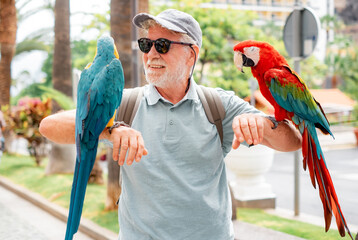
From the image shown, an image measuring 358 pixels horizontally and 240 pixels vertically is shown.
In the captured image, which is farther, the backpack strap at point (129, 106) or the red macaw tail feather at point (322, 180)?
the backpack strap at point (129, 106)

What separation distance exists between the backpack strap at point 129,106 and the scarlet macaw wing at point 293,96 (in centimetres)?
56

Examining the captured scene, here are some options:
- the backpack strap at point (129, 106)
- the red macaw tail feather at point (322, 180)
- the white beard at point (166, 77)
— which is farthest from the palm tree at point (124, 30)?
the red macaw tail feather at point (322, 180)

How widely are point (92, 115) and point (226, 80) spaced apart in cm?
1493

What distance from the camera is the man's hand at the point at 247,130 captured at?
4.57ft

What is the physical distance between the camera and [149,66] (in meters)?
1.73

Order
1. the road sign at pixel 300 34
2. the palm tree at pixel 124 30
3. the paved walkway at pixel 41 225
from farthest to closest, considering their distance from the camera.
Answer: the road sign at pixel 300 34, the palm tree at pixel 124 30, the paved walkway at pixel 41 225

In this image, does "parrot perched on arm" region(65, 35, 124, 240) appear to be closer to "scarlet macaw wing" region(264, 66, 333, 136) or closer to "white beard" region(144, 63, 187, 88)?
"white beard" region(144, 63, 187, 88)

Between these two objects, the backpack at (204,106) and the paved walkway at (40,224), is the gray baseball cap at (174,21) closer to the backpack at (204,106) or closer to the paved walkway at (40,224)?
the backpack at (204,106)

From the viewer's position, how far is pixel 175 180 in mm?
1754

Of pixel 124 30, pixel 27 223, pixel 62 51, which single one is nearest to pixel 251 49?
pixel 124 30

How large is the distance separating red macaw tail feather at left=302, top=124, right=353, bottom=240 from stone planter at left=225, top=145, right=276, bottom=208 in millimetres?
4035

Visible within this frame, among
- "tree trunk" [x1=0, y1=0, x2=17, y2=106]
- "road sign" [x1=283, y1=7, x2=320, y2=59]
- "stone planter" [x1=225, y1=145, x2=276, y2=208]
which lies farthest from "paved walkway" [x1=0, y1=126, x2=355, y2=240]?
"tree trunk" [x1=0, y1=0, x2=17, y2=106]

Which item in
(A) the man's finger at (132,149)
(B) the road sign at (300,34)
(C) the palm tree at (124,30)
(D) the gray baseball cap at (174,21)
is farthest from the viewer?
(B) the road sign at (300,34)

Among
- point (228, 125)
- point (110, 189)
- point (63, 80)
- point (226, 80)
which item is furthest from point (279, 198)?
point (226, 80)
